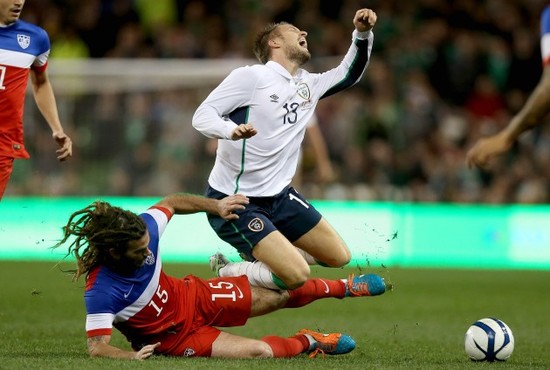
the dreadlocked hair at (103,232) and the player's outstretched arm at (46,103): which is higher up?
the player's outstretched arm at (46,103)

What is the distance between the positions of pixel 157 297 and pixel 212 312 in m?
0.48

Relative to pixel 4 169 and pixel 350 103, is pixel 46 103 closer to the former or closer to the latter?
pixel 4 169

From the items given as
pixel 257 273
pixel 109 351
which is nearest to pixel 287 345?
pixel 257 273

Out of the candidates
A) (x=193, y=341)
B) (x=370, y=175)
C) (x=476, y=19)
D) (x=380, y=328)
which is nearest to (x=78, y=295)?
(x=380, y=328)

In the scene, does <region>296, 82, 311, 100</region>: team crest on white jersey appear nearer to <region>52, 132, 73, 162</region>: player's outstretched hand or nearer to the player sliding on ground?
the player sliding on ground

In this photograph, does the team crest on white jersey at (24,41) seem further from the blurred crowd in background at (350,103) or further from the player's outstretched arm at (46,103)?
the blurred crowd in background at (350,103)

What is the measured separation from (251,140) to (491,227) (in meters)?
8.31

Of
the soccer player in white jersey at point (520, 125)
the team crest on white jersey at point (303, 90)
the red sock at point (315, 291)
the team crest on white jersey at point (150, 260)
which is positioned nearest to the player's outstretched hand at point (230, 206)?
the red sock at point (315, 291)

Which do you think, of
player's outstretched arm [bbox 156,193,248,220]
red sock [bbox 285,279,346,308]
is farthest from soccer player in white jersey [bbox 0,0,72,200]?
red sock [bbox 285,279,346,308]

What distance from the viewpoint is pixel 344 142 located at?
54.1 ft

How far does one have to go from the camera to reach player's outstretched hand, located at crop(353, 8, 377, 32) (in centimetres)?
764

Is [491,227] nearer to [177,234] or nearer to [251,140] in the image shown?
[177,234]

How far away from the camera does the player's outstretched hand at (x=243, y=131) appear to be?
6621mm

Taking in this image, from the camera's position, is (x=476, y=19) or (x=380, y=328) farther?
(x=476, y=19)
